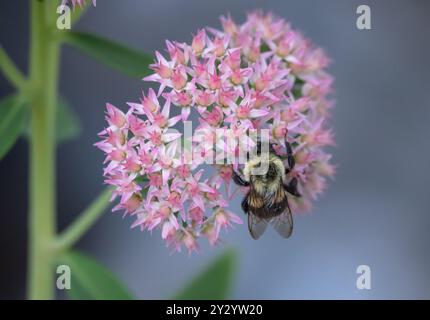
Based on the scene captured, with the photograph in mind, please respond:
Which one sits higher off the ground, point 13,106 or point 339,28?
point 339,28

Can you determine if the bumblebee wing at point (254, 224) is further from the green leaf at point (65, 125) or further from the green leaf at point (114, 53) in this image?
the green leaf at point (65, 125)

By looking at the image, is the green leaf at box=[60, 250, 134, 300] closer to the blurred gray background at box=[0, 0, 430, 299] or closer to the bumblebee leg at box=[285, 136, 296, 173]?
the bumblebee leg at box=[285, 136, 296, 173]

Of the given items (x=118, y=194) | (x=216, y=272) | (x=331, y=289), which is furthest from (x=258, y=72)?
(x=331, y=289)

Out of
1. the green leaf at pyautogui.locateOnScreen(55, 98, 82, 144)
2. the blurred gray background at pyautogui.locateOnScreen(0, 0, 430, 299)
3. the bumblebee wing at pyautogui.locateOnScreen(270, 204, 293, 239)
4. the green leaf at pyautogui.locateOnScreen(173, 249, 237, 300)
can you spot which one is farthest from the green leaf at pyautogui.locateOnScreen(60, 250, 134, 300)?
the blurred gray background at pyautogui.locateOnScreen(0, 0, 430, 299)

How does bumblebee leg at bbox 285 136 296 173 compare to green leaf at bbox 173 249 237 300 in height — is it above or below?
above

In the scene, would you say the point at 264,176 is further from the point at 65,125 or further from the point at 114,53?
the point at 65,125
